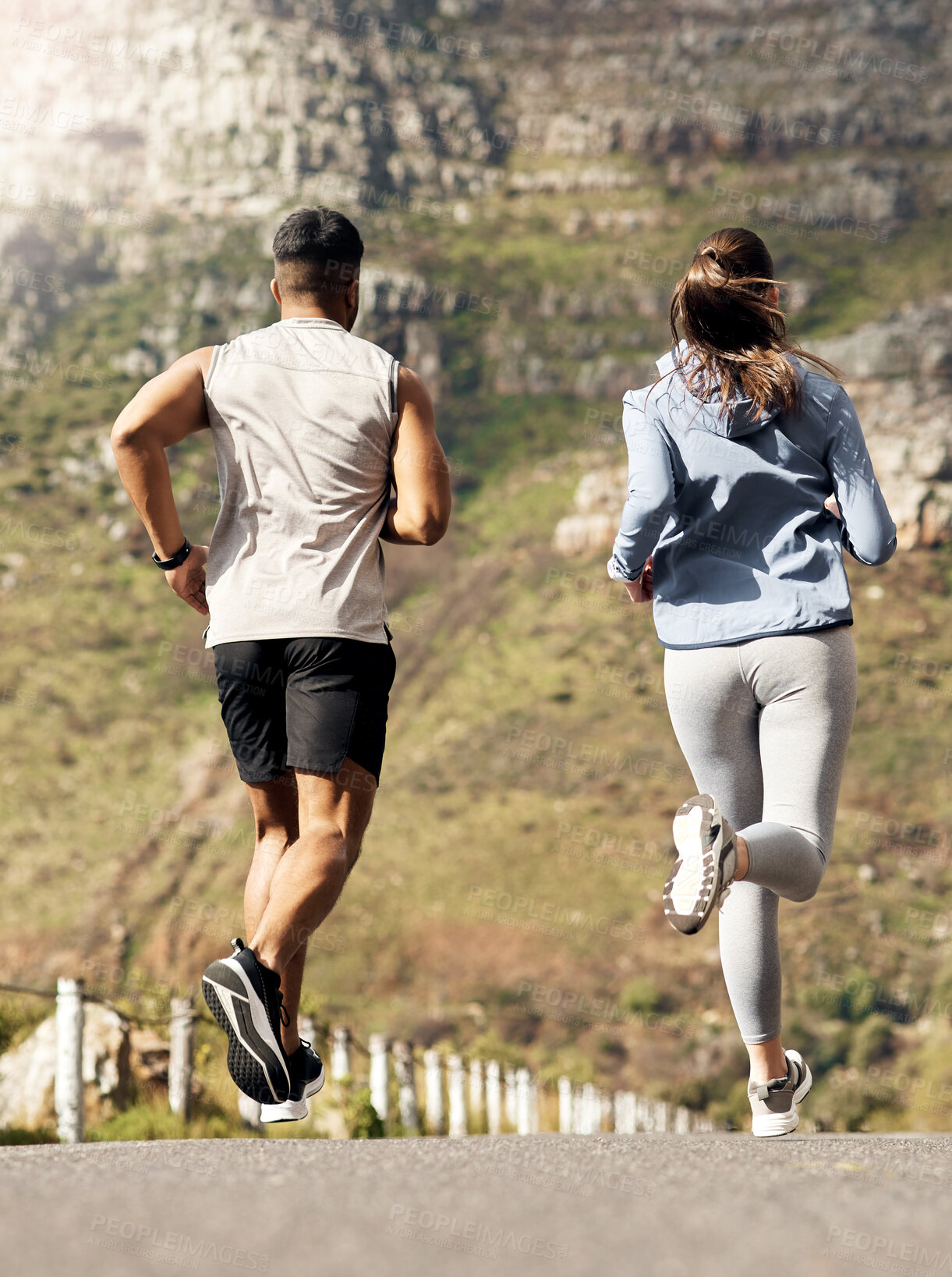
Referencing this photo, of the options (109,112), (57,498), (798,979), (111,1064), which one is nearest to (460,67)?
(109,112)

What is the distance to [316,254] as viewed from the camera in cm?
294

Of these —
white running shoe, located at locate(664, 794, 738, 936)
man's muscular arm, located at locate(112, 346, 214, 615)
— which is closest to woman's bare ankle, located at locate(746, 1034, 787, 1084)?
white running shoe, located at locate(664, 794, 738, 936)

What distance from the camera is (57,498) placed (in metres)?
64.8

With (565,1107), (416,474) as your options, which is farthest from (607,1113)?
(416,474)

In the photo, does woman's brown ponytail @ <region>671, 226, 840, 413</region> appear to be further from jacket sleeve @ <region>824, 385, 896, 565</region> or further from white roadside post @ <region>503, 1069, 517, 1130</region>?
white roadside post @ <region>503, 1069, 517, 1130</region>

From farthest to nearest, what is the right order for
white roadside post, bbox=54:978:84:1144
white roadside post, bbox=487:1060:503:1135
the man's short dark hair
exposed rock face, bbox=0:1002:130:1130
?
white roadside post, bbox=487:1060:503:1135, exposed rock face, bbox=0:1002:130:1130, white roadside post, bbox=54:978:84:1144, the man's short dark hair

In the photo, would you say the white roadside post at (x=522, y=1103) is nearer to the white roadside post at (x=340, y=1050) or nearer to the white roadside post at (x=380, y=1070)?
the white roadside post at (x=340, y=1050)

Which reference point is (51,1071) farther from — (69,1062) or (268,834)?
(268,834)

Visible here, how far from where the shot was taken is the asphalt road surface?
1.38 m

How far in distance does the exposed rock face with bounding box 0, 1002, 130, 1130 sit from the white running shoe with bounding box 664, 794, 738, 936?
14.5 ft

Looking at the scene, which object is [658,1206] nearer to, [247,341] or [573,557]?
[247,341]

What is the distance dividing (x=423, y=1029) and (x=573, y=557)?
27357mm

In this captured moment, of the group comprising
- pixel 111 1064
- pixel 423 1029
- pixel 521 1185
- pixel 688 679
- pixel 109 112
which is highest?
pixel 109 112

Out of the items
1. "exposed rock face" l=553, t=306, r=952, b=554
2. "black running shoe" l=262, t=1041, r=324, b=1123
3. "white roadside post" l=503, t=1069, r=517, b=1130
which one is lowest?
"white roadside post" l=503, t=1069, r=517, b=1130
